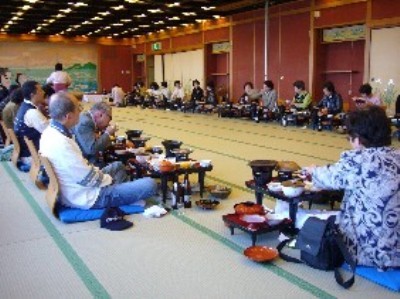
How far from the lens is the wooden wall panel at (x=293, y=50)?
1205 centimetres

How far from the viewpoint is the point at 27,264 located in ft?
9.37

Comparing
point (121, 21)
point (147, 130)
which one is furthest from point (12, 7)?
point (147, 130)

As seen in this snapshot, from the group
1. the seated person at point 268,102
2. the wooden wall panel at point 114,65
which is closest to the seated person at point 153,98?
the seated person at point 268,102

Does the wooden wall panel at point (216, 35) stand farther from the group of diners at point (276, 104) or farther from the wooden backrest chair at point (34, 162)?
the wooden backrest chair at point (34, 162)

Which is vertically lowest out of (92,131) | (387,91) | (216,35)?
(92,131)

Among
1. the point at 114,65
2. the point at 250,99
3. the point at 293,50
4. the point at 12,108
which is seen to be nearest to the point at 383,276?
the point at 12,108

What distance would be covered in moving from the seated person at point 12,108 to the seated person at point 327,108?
5.54 metres

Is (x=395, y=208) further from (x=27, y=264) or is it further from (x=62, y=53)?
(x=62, y=53)

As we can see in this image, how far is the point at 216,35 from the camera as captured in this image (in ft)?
51.7

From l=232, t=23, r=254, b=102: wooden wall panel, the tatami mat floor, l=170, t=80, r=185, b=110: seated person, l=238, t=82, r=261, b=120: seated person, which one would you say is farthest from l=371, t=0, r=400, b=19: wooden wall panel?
the tatami mat floor

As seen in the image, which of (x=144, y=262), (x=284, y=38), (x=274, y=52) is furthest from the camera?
(x=274, y=52)

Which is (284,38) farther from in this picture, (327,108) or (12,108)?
(12,108)

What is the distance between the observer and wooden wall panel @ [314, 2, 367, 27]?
34.0 feet

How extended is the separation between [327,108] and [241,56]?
6133 mm
